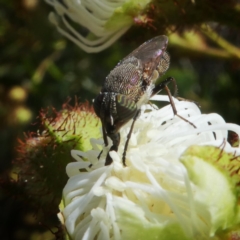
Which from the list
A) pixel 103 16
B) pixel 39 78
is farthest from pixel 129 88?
pixel 39 78

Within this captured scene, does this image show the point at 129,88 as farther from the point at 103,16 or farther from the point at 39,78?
the point at 39,78

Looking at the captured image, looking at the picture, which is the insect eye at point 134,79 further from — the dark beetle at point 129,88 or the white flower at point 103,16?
the white flower at point 103,16

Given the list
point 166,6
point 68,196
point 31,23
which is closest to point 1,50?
point 31,23

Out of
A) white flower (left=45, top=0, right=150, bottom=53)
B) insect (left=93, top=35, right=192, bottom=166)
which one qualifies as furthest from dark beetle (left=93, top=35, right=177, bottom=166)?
white flower (left=45, top=0, right=150, bottom=53)

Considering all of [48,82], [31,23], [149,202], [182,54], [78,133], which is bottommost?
[48,82]

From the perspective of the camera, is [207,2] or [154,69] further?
[207,2]

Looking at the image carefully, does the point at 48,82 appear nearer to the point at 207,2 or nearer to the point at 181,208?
the point at 207,2
